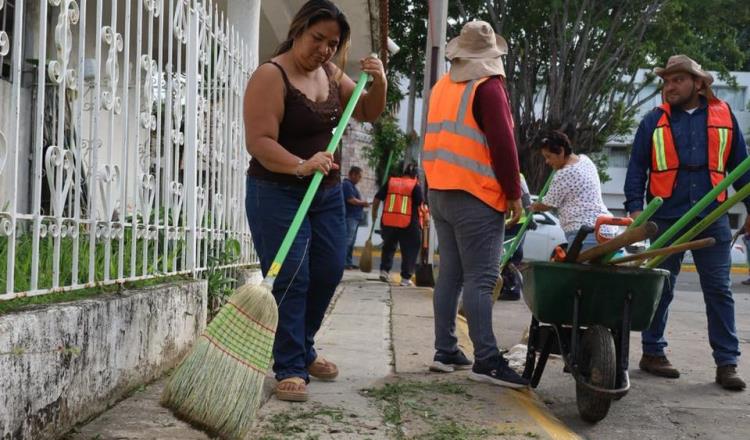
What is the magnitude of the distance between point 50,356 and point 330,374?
4.98ft

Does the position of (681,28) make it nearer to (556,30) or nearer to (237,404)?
(556,30)

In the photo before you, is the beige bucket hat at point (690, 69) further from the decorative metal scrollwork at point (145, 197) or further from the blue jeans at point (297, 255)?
the decorative metal scrollwork at point (145, 197)

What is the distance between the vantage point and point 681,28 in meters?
19.0

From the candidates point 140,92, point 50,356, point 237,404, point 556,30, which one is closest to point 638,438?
point 237,404

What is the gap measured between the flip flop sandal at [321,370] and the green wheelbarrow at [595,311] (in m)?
0.99

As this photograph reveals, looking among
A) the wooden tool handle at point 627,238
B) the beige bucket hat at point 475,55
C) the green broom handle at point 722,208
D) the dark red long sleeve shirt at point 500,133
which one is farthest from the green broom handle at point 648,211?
the beige bucket hat at point 475,55

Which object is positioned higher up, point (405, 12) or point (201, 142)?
point (405, 12)

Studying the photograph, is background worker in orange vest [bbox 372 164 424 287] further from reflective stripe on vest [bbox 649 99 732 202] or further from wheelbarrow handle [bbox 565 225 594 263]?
wheelbarrow handle [bbox 565 225 594 263]

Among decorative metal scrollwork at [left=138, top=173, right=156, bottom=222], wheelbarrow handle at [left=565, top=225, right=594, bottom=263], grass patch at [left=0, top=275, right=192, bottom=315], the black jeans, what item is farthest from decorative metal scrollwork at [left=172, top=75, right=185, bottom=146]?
the black jeans

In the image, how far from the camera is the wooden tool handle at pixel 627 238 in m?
3.47

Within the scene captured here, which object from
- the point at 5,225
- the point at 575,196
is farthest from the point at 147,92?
the point at 575,196

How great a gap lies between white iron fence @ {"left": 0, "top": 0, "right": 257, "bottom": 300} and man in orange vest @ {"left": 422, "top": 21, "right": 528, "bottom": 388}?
53.4 inches

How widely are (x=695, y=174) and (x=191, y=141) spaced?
2789 millimetres

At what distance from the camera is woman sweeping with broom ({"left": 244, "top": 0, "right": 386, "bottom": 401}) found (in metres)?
3.64
